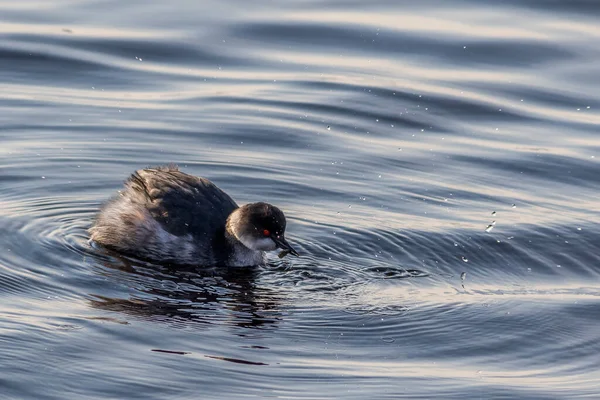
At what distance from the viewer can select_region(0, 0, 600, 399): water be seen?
8.27 m

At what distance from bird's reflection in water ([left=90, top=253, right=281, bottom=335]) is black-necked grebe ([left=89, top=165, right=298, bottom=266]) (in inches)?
6.1

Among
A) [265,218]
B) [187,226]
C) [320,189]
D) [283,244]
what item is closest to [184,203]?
[187,226]

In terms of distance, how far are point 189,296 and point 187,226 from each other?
1067 millimetres

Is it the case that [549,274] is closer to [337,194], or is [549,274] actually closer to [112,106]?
[337,194]

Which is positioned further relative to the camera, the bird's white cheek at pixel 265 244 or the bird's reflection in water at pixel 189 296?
the bird's white cheek at pixel 265 244

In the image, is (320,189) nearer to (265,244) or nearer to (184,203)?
(265,244)

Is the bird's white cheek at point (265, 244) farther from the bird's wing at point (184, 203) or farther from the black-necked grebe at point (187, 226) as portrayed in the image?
the bird's wing at point (184, 203)

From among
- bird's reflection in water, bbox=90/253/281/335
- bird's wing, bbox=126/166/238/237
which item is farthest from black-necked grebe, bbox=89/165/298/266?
bird's reflection in water, bbox=90/253/281/335

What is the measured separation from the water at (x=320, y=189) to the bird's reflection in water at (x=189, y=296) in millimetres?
26

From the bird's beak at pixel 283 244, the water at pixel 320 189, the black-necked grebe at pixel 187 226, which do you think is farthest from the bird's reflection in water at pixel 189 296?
the bird's beak at pixel 283 244

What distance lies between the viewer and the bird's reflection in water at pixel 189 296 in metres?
8.99

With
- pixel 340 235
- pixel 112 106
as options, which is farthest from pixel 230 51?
pixel 340 235

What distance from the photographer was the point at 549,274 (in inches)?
407

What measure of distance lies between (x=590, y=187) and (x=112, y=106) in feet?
16.9
